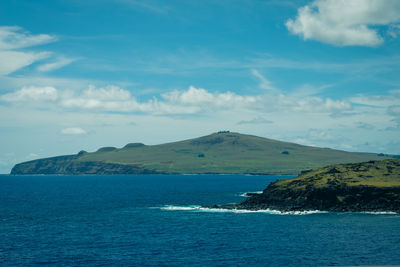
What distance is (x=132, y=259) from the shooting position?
71938 millimetres

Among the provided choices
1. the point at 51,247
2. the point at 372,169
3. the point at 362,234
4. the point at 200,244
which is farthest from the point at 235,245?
the point at 372,169

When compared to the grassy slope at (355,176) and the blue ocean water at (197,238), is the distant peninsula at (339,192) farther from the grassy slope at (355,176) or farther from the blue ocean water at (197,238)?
the blue ocean water at (197,238)

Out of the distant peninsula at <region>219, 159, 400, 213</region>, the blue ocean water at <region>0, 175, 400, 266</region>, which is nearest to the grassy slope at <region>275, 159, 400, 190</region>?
the distant peninsula at <region>219, 159, 400, 213</region>

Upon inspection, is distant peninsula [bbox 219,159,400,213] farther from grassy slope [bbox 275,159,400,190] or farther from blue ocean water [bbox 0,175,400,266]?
blue ocean water [bbox 0,175,400,266]

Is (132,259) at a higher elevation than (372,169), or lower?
lower

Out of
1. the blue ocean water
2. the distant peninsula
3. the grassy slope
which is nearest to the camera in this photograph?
the blue ocean water

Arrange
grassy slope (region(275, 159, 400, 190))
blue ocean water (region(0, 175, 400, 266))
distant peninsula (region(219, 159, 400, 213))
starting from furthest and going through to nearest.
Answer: grassy slope (region(275, 159, 400, 190))
distant peninsula (region(219, 159, 400, 213))
blue ocean water (region(0, 175, 400, 266))

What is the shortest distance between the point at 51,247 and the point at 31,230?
2341 centimetres

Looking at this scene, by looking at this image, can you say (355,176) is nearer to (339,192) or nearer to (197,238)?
(339,192)

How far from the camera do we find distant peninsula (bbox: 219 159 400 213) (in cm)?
13162

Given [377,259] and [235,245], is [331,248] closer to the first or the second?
[377,259]

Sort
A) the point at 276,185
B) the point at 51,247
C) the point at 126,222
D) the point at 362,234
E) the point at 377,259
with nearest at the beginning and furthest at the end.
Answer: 1. the point at 377,259
2. the point at 51,247
3. the point at 362,234
4. the point at 126,222
5. the point at 276,185

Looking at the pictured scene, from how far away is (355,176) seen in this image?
150 metres

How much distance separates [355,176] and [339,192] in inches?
609
